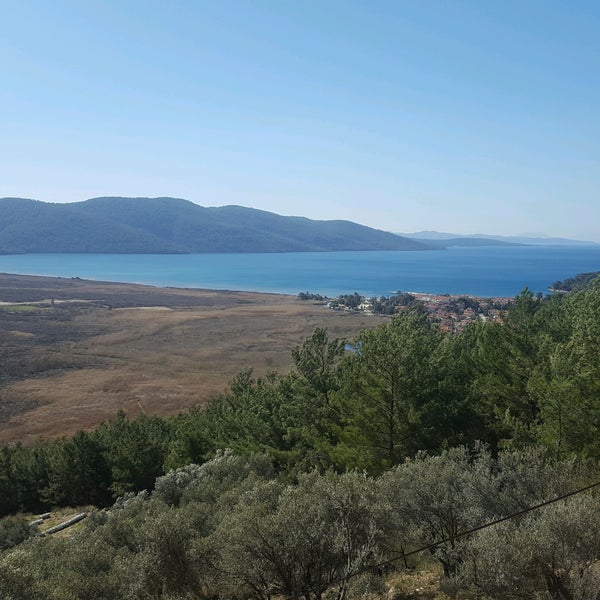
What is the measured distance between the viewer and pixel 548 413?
1331cm

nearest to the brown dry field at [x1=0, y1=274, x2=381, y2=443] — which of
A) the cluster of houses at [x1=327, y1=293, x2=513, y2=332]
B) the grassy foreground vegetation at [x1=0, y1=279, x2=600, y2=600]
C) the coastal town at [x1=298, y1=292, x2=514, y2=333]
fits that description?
the coastal town at [x1=298, y1=292, x2=514, y2=333]

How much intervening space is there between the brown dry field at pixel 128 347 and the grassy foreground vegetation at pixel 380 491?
80.5ft

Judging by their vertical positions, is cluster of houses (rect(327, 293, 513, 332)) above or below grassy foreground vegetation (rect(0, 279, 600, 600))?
below

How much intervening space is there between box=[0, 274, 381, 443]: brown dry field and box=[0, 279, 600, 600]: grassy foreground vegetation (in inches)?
966

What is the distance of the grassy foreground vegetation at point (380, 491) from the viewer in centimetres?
793

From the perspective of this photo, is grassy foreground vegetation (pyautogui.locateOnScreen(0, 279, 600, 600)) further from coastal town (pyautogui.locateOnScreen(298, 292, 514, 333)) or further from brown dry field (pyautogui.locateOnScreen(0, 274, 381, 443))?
coastal town (pyautogui.locateOnScreen(298, 292, 514, 333))

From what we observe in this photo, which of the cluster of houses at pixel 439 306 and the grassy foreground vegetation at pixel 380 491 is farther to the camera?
the cluster of houses at pixel 439 306

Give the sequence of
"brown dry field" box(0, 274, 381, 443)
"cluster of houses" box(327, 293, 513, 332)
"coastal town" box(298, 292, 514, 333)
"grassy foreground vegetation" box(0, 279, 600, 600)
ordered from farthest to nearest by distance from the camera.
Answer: "coastal town" box(298, 292, 514, 333), "cluster of houses" box(327, 293, 513, 332), "brown dry field" box(0, 274, 381, 443), "grassy foreground vegetation" box(0, 279, 600, 600)

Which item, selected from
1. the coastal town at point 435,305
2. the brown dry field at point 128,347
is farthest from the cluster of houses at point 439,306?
the brown dry field at point 128,347

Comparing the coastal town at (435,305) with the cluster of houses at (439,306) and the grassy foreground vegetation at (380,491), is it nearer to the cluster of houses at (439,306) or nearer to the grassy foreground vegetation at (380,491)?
the cluster of houses at (439,306)

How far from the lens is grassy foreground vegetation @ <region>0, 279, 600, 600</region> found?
793 cm

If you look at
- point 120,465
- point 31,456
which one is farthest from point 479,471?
point 31,456

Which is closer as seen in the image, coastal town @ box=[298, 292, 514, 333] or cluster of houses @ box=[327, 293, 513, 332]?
cluster of houses @ box=[327, 293, 513, 332]

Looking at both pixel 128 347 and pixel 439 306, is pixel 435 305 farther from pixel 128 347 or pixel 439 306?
pixel 128 347
